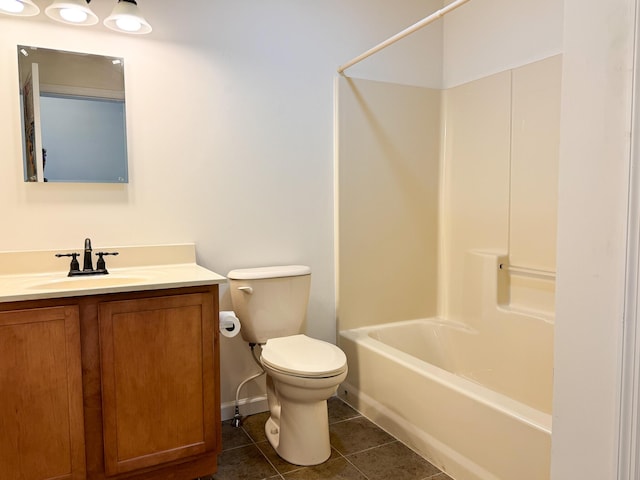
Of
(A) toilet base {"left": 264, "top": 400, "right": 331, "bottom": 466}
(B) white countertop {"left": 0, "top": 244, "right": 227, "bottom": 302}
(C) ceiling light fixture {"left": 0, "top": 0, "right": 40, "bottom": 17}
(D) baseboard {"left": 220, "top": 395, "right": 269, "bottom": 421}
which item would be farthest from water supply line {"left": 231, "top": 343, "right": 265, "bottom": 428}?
(C) ceiling light fixture {"left": 0, "top": 0, "right": 40, "bottom": 17}

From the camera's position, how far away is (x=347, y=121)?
105 inches

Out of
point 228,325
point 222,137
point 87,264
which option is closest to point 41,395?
point 87,264

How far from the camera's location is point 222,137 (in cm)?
236

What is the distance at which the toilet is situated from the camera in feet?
6.42

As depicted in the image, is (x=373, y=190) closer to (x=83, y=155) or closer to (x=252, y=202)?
(x=252, y=202)

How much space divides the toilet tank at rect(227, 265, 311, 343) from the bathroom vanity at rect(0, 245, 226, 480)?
0.39m

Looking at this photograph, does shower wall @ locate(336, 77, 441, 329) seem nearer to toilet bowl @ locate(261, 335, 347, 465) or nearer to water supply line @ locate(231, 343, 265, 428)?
water supply line @ locate(231, 343, 265, 428)

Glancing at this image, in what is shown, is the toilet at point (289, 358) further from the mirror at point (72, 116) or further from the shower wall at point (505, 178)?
the shower wall at point (505, 178)

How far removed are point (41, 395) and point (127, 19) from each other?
153 cm

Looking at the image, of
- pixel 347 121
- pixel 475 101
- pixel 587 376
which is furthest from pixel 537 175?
pixel 587 376

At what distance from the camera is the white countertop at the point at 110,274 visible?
5.25ft

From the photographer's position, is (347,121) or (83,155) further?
(347,121)

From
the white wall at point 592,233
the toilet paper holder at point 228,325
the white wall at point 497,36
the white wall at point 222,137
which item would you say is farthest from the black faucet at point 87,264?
the white wall at point 497,36

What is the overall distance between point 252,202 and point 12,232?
110cm
